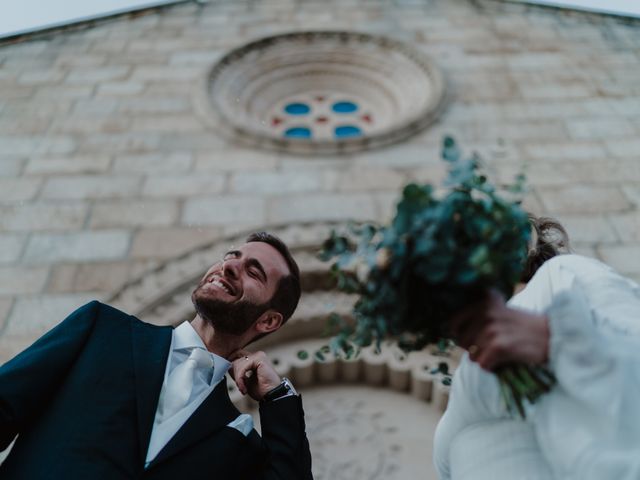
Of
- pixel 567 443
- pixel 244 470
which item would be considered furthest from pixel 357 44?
pixel 567 443

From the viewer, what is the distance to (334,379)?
3420 mm

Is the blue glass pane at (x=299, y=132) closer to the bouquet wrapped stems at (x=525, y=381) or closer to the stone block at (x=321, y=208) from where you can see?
the stone block at (x=321, y=208)

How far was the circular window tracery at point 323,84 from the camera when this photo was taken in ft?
16.7

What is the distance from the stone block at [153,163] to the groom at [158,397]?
224 centimetres

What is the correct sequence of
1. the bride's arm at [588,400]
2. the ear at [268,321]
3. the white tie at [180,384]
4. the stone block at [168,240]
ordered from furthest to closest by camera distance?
1. the stone block at [168,240]
2. the ear at [268,321]
3. the white tie at [180,384]
4. the bride's arm at [588,400]

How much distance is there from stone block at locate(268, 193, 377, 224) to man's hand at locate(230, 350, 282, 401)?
193 cm

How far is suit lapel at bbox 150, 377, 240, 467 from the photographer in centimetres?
154

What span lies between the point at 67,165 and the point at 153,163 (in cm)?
59

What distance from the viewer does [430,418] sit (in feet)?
10.4

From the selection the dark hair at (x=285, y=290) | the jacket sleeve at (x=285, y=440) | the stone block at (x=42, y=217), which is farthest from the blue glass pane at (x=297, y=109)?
the jacket sleeve at (x=285, y=440)

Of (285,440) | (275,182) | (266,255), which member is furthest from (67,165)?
(285,440)

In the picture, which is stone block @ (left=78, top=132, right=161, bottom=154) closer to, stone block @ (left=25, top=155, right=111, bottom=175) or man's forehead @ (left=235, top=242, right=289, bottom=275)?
stone block @ (left=25, top=155, right=111, bottom=175)

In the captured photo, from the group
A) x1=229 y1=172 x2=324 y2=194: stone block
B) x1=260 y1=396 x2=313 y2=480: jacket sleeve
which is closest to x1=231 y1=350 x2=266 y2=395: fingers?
x1=260 y1=396 x2=313 y2=480: jacket sleeve

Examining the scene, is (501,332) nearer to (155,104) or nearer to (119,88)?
(155,104)
